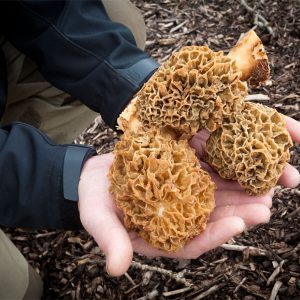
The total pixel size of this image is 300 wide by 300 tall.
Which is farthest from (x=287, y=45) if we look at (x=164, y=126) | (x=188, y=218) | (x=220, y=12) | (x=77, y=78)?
(x=188, y=218)

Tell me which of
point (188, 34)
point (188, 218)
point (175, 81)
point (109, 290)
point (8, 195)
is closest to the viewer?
point (188, 218)

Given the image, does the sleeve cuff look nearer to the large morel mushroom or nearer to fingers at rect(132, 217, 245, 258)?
the large morel mushroom

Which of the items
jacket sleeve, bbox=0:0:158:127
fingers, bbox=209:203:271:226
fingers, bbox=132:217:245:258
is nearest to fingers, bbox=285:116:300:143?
fingers, bbox=209:203:271:226

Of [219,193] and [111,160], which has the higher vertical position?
[111,160]

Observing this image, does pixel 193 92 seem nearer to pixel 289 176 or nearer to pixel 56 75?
pixel 289 176

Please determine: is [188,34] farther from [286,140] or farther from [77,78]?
[286,140]

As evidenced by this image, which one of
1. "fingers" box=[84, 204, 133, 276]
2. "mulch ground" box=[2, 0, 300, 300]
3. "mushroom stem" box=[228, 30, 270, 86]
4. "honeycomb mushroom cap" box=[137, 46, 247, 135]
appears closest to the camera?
"fingers" box=[84, 204, 133, 276]

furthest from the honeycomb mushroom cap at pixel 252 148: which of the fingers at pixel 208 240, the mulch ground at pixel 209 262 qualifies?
the mulch ground at pixel 209 262
